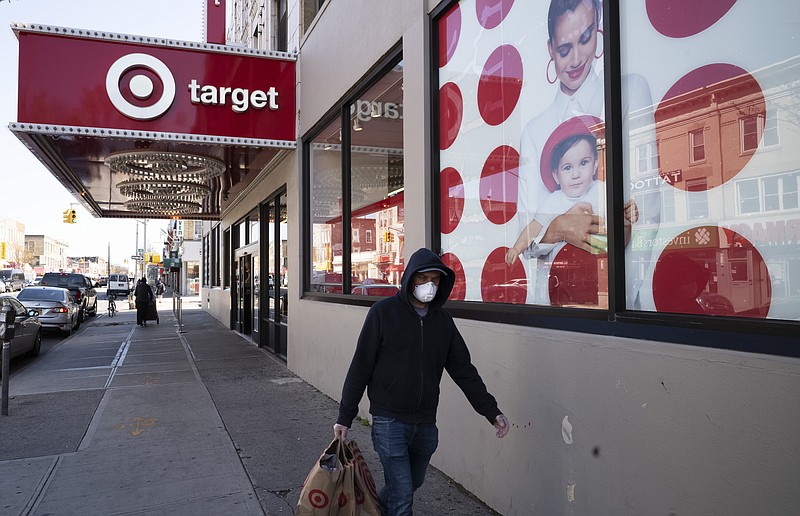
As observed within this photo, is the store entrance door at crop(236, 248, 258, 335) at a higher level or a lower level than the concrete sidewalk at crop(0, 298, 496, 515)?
higher

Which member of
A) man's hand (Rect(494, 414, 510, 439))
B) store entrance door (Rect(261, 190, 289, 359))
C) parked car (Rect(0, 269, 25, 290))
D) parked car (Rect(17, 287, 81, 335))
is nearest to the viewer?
man's hand (Rect(494, 414, 510, 439))

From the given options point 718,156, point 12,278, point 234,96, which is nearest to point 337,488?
point 718,156

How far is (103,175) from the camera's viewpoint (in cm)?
1263

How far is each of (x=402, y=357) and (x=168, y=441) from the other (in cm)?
395

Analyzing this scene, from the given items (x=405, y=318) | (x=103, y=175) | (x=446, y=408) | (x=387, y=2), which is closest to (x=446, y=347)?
(x=405, y=318)

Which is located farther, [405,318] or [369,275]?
[369,275]

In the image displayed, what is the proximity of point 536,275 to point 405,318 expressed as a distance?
1.33 metres

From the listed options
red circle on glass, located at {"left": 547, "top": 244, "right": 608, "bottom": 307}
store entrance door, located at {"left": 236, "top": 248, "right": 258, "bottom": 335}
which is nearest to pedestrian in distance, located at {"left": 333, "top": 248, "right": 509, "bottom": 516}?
red circle on glass, located at {"left": 547, "top": 244, "right": 608, "bottom": 307}

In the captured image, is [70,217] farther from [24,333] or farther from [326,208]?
[326,208]

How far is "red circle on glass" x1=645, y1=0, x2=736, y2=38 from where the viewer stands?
2.90 m

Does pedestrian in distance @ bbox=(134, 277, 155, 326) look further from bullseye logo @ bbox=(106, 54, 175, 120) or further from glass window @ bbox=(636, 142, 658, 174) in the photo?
glass window @ bbox=(636, 142, 658, 174)

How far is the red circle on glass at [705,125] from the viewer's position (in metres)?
2.77

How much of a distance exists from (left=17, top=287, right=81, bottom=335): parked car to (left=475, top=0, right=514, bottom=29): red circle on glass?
50.0 ft

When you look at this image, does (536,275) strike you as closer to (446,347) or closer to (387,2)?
(446,347)
